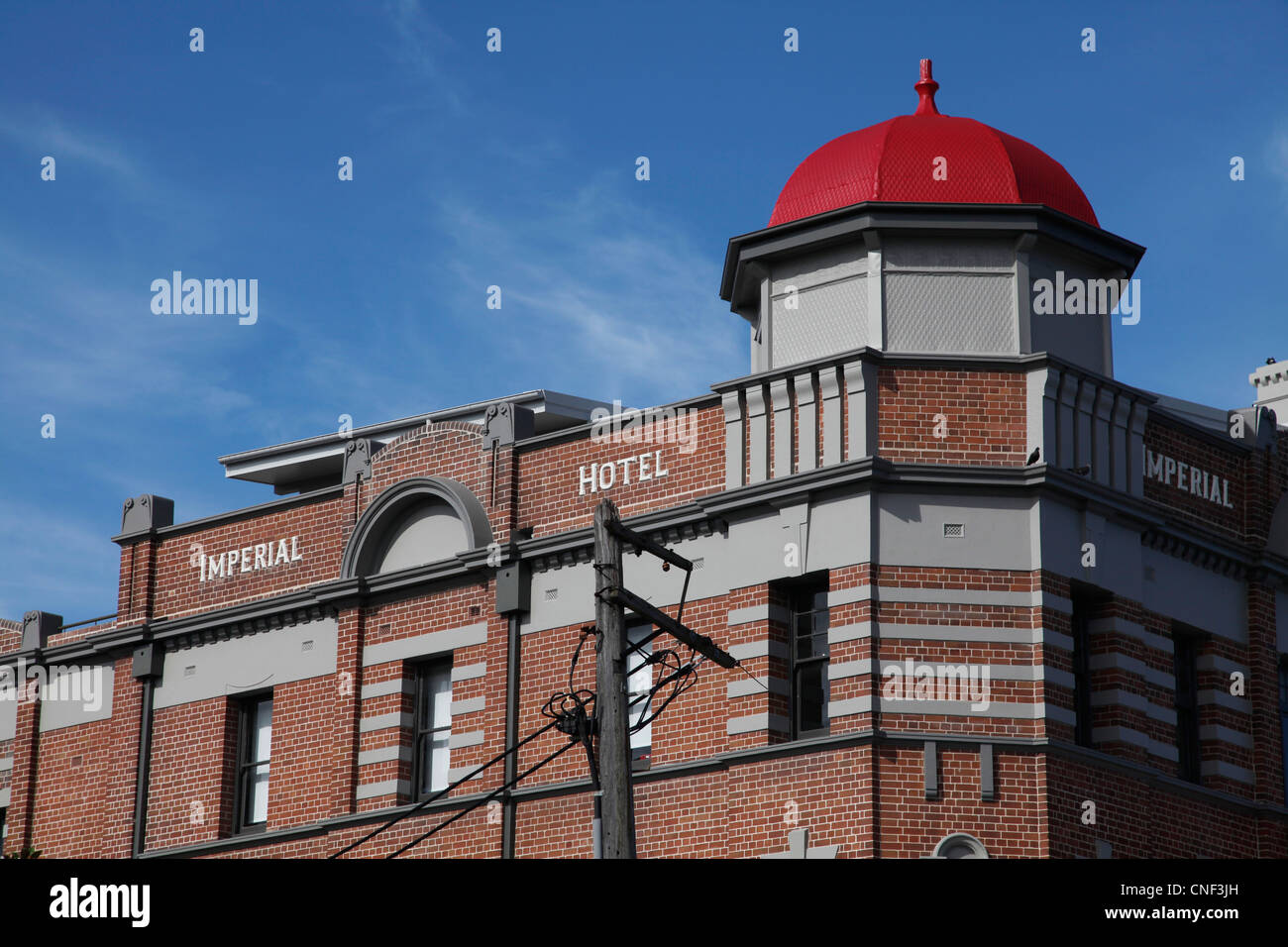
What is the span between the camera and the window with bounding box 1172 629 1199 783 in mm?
26156

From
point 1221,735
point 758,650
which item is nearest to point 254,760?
point 758,650

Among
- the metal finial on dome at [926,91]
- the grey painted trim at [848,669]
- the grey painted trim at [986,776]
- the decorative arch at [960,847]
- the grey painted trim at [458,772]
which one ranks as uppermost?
the metal finial on dome at [926,91]

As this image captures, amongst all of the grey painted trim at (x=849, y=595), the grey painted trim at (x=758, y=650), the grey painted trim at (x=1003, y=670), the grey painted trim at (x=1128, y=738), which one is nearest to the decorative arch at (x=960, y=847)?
the grey painted trim at (x=1003, y=670)

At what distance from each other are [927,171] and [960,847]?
8.80 metres

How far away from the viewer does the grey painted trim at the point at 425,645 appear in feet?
90.8

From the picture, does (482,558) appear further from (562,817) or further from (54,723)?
(54,723)

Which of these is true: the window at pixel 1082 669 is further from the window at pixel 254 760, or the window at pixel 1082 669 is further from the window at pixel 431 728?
the window at pixel 254 760

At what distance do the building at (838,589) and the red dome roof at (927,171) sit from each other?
6 centimetres

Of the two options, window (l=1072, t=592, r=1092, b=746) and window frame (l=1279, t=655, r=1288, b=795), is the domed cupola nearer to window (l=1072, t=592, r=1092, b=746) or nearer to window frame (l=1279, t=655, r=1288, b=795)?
window (l=1072, t=592, r=1092, b=746)

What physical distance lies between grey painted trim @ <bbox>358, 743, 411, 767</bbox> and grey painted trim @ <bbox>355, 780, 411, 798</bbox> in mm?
315

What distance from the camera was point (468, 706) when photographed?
90.0 ft

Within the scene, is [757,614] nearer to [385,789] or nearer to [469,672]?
[469,672]
